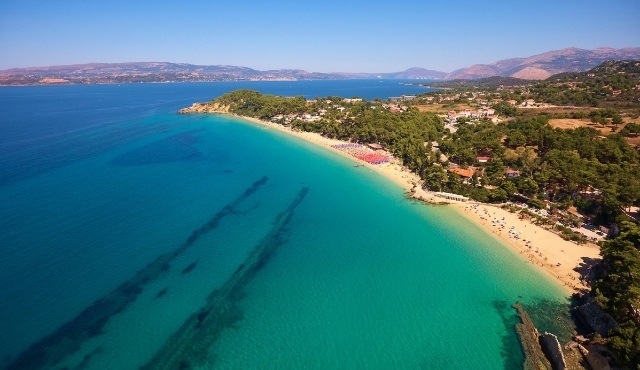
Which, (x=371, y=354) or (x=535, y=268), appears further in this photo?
(x=535, y=268)

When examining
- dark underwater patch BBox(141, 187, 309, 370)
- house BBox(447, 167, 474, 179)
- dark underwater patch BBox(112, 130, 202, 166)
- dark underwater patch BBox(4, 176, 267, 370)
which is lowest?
dark underwater patch BBox(141, 187, 309, 370)

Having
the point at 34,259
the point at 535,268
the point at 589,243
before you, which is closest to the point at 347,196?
the point at 535,268

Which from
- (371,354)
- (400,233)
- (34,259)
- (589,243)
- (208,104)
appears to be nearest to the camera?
(371,354)

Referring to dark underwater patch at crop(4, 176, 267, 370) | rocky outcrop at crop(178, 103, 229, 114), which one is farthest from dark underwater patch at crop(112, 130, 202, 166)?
rocky outcrop at crop(178, 103, 229, 114)

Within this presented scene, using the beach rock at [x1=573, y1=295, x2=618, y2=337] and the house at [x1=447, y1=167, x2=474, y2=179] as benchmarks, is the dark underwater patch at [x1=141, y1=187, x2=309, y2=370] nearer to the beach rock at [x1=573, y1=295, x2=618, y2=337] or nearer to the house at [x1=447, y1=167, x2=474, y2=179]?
the beach rock at [x1=573, y1=295, x2=618, y2=337]

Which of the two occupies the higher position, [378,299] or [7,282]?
[7,282]

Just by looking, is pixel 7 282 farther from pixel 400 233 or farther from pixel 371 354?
pixel 400 233

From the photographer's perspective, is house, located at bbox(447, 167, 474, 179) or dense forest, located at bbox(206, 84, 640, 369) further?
house, located at bbox(447, 167, 474, 179)
